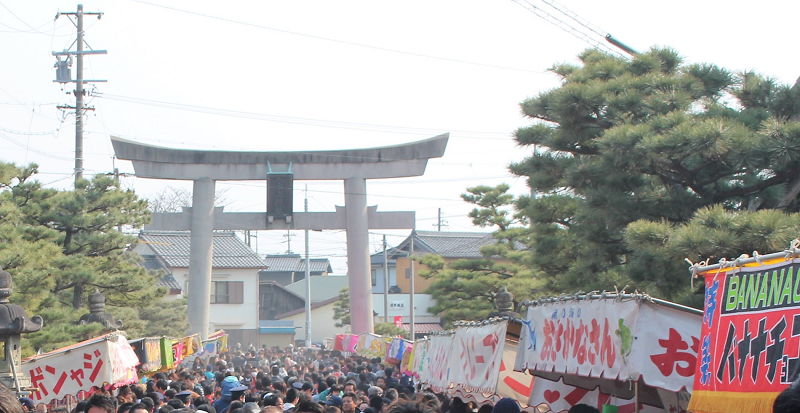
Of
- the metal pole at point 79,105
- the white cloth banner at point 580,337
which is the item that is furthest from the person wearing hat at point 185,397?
the metal pole at point 79,105

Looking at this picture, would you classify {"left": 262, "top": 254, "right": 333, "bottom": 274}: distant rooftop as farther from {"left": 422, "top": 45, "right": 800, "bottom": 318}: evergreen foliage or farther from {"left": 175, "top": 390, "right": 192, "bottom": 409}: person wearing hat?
{"left": 175, "top": 390, "right": 192, "bottom": 409}: person wearing hat

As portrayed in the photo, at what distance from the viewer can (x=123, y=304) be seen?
19.1 metres

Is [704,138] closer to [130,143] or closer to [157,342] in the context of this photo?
[157,342]

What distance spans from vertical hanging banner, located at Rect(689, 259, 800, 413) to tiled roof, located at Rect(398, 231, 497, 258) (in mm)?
44779

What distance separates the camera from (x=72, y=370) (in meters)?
9.78

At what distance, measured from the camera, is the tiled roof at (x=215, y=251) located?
4850 centimetres

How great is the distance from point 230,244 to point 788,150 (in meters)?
45.4

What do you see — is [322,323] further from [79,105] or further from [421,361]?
[421,361]

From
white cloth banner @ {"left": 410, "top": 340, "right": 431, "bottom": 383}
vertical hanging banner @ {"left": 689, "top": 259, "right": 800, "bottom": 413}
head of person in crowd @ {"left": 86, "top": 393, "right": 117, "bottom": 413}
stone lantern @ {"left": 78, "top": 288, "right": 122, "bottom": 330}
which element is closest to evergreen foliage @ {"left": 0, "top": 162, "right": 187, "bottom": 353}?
stone lantern @ {"left": 78, "top": 288, "right": 122, "bottom": 330}

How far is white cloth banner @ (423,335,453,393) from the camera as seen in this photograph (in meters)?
9.64

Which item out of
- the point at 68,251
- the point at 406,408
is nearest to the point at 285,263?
the point at 68,251

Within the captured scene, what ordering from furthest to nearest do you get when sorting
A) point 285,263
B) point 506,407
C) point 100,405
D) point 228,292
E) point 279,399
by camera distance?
point 285,263 < point 228,292 < point 279,399 < point 506,407 < point 100,405

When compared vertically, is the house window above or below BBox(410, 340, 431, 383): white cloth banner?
above

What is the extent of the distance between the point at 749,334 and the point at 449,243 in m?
49.2
